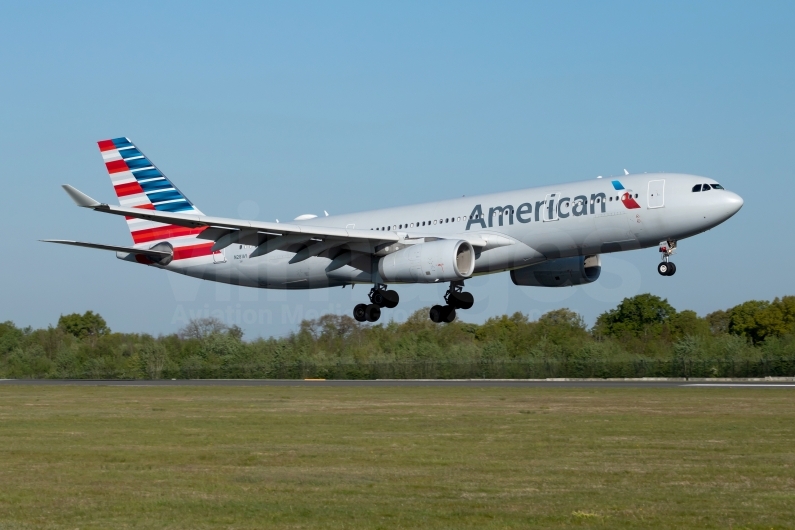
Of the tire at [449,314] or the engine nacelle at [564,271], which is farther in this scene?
the tire at [449,314]

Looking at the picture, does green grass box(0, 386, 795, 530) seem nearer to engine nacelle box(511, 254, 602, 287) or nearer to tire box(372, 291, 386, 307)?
tire box(372, 291, 386, 307)

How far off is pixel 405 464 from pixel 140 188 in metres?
30.9

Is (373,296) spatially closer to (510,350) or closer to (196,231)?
(196,231)

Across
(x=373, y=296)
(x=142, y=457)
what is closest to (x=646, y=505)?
(x=142, y=457)

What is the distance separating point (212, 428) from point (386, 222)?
14.3 metres

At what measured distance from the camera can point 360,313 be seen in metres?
40.7

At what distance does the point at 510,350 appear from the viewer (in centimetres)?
7581

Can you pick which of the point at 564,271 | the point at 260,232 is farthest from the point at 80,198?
the point at 564,271

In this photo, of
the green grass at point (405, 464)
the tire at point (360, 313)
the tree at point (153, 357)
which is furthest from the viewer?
the tree at point (153, 357)

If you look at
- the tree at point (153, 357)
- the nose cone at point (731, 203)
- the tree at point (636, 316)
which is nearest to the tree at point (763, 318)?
the tree at point (636, 316)

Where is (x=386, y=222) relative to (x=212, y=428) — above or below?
above

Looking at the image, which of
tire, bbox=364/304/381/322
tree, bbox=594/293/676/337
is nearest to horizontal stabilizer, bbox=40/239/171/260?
tire, bbox=364/304/381/322

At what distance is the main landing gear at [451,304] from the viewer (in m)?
41.0

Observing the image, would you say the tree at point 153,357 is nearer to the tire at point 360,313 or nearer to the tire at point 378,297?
the tire at point 360,313
